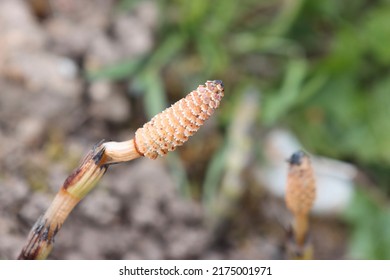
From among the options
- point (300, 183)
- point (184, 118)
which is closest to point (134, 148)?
point (184, 118)

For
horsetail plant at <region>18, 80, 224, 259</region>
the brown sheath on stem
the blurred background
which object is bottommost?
horsetail plant at <region>18, 80, 224, 259</region>

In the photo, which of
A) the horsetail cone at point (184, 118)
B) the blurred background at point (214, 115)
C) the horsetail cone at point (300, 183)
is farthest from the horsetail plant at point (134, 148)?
the blurred background at point (214, 115)

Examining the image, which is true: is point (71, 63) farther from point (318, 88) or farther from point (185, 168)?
point (318, 88)

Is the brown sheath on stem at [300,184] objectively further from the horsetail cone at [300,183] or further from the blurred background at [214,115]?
the blurred background at [214,115]

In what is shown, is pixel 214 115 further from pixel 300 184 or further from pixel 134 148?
pixel 134 148

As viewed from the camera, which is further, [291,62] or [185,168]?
[291,62]

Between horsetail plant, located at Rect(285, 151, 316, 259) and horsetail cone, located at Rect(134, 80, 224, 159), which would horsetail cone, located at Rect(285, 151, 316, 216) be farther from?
horsetail cone, located at Rect(134, 80, 224, 159)

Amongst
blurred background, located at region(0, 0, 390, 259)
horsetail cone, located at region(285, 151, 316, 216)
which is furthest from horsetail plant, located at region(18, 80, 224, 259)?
blurred background, located at region(0, 0, 390, 259)
